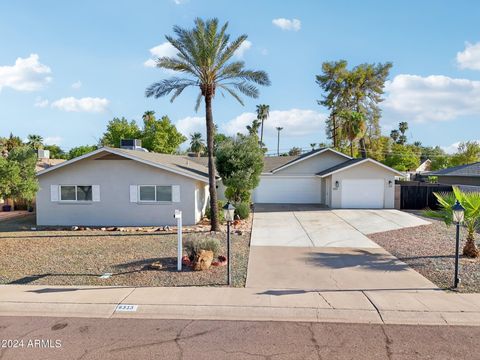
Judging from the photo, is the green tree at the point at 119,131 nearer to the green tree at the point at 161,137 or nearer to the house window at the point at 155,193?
the green tree at the point at 161,137

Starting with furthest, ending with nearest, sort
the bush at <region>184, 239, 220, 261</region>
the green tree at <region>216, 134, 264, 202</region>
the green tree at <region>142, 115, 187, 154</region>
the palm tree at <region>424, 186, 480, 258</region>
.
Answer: the green tree at <region>142, 115, 187, 154</region> < the green tree at <region>216, 134, 264, 202</region> < the palm tree at <region>424, 186, 480, 258</region> < the bush at <region>184, 239, 220, 261</region>

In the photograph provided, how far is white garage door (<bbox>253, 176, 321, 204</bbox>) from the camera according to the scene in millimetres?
26250

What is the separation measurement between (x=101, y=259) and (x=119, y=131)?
39.8 meters

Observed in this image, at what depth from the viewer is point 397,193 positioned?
22.6 meters

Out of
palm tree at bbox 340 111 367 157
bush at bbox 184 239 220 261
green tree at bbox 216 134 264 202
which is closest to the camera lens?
bush at bbox 184 239 220 261

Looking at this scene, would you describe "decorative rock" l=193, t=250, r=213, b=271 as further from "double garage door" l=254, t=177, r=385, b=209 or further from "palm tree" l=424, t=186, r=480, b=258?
"double garage door" l=254, t=177, r=385, b=209

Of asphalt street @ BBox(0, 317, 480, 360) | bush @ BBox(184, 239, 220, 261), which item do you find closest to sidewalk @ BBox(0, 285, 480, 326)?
asphalt street @ BBox(0, 317, 480, 360)

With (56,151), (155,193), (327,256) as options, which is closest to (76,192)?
(155,193)

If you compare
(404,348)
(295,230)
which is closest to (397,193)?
(295,230)

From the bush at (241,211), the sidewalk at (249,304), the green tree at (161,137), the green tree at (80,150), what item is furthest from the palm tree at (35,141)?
the sidewalk at (249,304)

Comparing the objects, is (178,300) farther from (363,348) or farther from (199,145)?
(199,145)

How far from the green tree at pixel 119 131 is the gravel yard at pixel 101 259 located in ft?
110

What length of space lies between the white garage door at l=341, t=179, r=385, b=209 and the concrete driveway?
3.54 metres

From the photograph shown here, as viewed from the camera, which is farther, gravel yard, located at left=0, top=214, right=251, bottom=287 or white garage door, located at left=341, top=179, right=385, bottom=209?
white garage door, located at left=341, top=179, right=385, bottom=209
